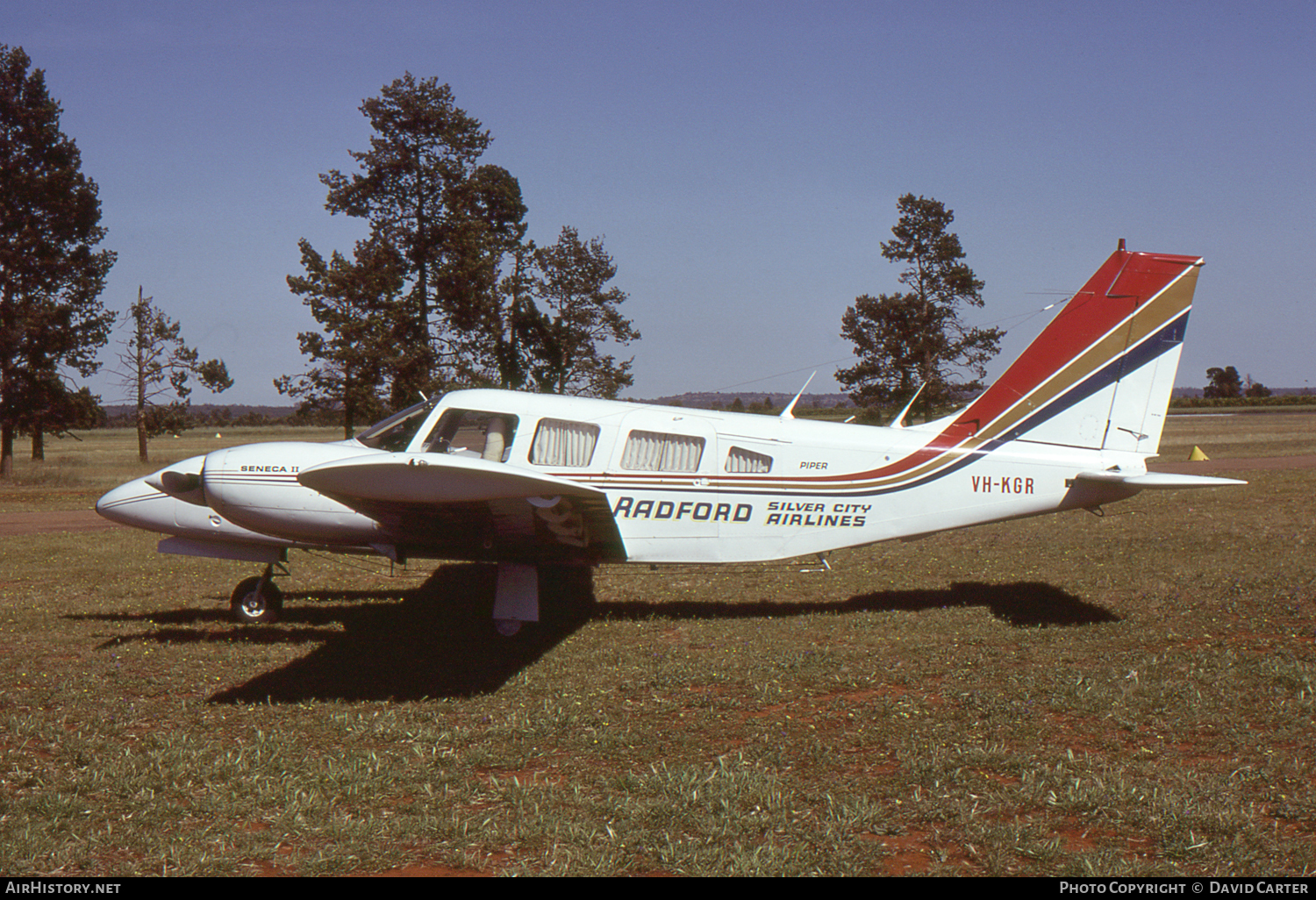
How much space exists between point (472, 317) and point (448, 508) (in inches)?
907

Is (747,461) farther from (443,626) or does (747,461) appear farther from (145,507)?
(145,507)

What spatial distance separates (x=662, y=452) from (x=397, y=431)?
267 centimetres

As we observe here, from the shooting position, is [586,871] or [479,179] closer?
[586,871]

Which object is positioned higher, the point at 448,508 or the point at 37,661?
the point at 448,508

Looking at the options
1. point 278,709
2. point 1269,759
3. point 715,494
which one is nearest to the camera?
point 1269,759

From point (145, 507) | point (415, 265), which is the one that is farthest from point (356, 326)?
point (145, 507)

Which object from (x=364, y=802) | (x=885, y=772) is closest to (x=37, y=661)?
(x=364, y=802)

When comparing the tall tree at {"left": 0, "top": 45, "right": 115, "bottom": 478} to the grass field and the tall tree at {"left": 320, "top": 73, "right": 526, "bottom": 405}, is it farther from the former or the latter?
the grass field

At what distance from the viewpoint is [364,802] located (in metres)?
4.89

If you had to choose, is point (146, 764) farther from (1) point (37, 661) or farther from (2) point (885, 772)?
(2) point (885, 772)

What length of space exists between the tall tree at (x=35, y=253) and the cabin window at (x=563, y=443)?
28132mm

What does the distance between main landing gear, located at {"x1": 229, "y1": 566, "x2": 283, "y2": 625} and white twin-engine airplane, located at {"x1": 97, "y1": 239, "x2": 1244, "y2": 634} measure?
0.07 ft

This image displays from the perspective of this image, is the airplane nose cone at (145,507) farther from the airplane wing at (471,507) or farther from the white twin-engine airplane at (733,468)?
the airplane wing at (471,507)
